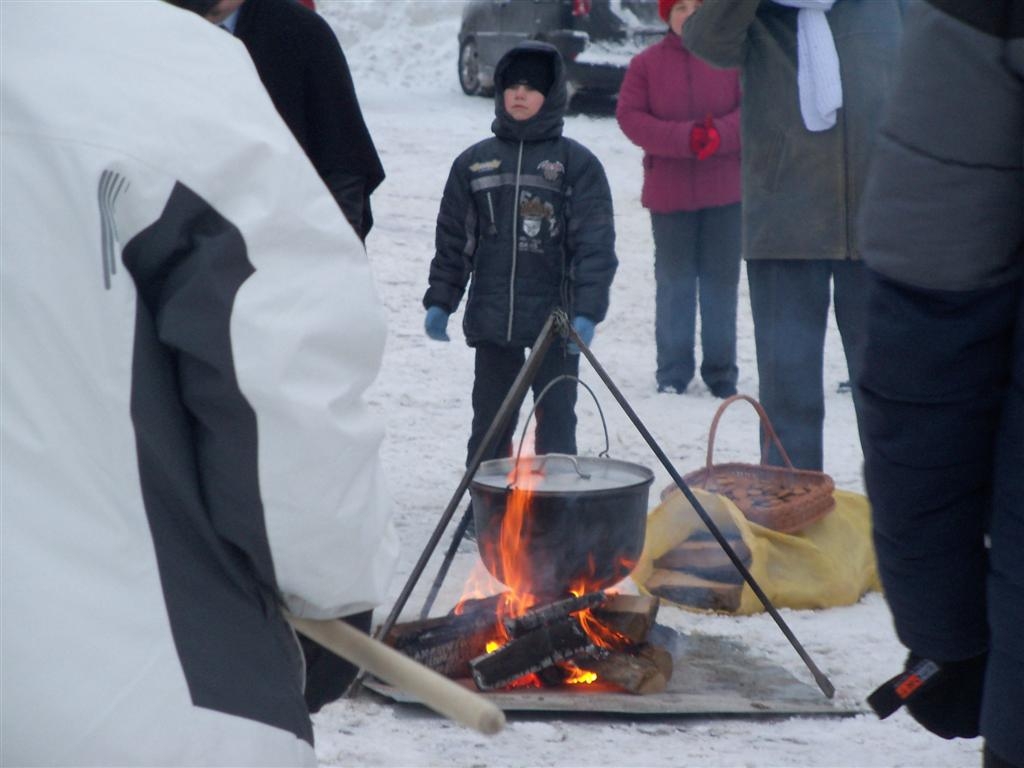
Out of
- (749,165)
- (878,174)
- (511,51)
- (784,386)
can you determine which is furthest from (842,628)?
(878,174)

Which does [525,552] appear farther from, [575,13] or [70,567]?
[575,13]

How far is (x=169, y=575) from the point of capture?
1.32m

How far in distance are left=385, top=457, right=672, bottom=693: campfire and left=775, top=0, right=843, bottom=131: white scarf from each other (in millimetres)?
1496

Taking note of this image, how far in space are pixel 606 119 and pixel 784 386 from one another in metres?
9.59

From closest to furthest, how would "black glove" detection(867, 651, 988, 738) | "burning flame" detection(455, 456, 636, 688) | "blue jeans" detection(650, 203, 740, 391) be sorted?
"black glove" detection(867, 651, 988, 738) → "burning flame" detection(455, 456, 636, 688) → "blue jeans" detection(650, 203, 740, 391)

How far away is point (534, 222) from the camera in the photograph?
5.02m

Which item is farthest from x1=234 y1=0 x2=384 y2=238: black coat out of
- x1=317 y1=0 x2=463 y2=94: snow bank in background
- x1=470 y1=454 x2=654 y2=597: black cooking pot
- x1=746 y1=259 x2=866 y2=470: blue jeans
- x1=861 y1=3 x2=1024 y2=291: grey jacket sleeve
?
x1=317 y1=0 x2=463 y2=94: snow bank in background

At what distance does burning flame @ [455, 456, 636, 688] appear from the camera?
369 centimetres

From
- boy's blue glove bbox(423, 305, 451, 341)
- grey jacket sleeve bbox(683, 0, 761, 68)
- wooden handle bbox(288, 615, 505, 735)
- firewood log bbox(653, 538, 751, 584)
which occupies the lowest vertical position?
firewood log bbox(653, 538, 751, 584)

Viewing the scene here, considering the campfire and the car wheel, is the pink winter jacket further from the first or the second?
the car wheel

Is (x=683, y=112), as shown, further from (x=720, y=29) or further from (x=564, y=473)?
(x=564, y=473)

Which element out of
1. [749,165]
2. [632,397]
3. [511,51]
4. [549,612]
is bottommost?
[632,397]

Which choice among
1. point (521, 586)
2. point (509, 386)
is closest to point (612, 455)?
point (509, 386)

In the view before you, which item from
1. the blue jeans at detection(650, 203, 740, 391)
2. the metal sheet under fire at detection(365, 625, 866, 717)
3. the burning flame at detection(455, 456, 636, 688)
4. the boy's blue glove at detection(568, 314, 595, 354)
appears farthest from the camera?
the blue jeans at detection(650, 203, 740, 391)
